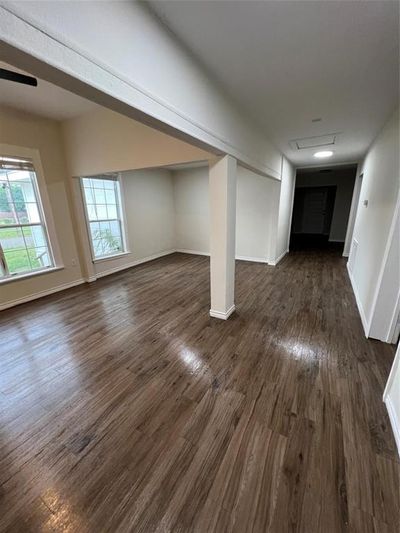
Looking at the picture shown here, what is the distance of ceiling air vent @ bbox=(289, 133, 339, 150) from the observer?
136 inches

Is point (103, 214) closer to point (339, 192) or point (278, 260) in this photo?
point (278, 260)

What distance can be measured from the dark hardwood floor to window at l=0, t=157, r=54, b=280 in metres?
0.98

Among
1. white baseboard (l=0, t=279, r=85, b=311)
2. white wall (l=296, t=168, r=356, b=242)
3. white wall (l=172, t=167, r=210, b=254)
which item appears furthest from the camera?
white wall (l=296, t=168, r=356, b=242)

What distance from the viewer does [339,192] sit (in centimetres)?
793

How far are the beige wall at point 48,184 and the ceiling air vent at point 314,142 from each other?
4.03 metres

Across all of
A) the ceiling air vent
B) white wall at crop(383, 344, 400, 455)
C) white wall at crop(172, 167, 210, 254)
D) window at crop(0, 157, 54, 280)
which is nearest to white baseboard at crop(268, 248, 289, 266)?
white wall at crop(172, 167, 210, 254)

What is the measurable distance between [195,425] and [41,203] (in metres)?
4.01

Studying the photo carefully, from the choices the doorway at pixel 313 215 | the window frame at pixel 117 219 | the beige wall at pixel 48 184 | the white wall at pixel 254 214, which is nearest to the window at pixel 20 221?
the beige wall at pixel 48 184

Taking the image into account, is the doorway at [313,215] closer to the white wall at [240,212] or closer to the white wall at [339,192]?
the white wall at [339,192]

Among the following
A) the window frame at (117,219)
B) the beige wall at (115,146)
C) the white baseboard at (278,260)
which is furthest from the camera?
the white baseboard at (278,260)

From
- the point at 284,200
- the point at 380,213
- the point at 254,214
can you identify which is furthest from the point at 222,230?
the point at 284,200

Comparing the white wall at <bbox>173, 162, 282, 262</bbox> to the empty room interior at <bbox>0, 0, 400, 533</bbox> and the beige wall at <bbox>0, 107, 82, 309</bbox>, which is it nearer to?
the empty room interior at <bbox>0, 0, 400, 533</bbox>

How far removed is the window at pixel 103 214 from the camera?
439 centimetres

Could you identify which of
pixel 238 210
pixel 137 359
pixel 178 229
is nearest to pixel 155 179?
pixel 178 229
